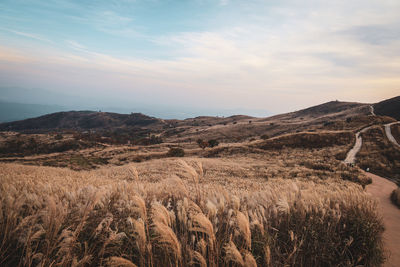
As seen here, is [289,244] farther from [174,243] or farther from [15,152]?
[15,152]

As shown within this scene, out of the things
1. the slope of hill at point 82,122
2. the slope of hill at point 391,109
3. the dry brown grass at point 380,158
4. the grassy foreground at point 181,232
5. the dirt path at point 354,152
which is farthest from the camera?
the slope of hill at point 82,122

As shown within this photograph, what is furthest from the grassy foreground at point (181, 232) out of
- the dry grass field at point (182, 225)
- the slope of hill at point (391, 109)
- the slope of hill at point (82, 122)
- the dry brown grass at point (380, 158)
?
the slope of hill at point (82, 122)

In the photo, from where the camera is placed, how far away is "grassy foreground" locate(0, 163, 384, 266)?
245cm

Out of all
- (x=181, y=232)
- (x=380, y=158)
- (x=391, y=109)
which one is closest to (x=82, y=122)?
(x=380, y=158)

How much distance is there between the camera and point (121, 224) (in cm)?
351

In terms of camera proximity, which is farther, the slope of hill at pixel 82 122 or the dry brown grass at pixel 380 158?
the slope of hill at pixel 82 122

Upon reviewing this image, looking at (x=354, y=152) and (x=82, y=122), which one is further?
(x=82, y=122)

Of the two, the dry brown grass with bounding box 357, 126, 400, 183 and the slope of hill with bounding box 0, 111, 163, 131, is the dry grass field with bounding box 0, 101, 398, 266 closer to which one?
the dry brown grass with bounding box 357, 126, 400, 183

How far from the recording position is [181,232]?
3402mm

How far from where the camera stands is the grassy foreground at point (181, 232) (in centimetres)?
245

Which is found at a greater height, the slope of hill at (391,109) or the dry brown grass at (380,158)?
the slope of hill at (391,109)

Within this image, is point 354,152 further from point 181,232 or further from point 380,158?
point 181,232

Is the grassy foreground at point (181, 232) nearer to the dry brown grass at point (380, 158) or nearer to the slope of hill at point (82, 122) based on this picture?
the dry brown grass at point (380, 158)

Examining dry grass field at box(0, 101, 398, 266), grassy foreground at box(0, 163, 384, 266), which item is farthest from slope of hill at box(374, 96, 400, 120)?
grassy foreground at box(0, 163, 384, 266)
